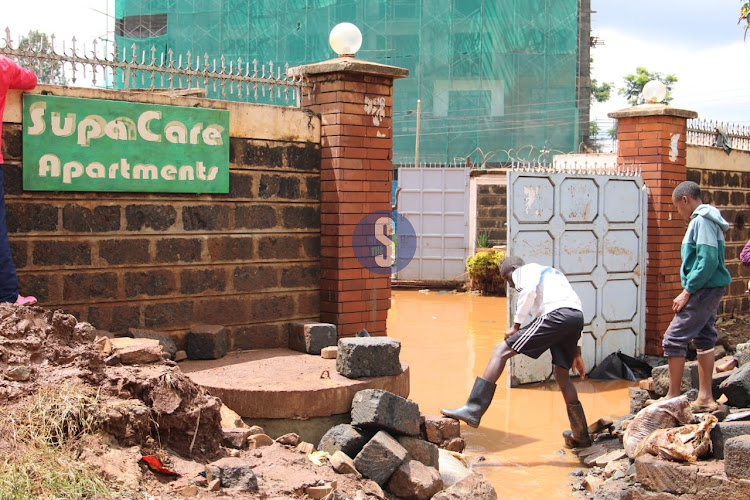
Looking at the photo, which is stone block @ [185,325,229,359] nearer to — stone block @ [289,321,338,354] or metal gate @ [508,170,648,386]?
stone block @ [289,321,338,354]

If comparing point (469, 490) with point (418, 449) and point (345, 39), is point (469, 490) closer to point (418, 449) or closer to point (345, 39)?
point (418, 449)

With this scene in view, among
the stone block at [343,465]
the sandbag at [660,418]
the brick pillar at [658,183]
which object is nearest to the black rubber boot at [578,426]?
the sandbag at [660,418]

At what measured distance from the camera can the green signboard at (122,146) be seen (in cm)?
598

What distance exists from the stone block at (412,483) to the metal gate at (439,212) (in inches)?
477

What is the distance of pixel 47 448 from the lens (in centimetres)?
398

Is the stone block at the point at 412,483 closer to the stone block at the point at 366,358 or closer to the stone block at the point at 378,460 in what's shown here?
the stone block at the point at 378,460

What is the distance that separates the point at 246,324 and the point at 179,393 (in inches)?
86.9

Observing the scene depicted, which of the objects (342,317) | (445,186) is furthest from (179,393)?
(445,186)

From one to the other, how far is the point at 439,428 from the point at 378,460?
1.30 m

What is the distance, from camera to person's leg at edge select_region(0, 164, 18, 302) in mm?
5621

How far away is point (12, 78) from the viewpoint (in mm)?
5711

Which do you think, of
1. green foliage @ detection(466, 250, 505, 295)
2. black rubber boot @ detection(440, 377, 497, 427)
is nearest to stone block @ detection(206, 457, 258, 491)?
black rubber boot @ detection(440, 377, 497, 427)

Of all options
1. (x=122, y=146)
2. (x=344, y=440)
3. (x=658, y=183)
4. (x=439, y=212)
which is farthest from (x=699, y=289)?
(x=439, y=212)

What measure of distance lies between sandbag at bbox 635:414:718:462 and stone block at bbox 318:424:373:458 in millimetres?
2080
